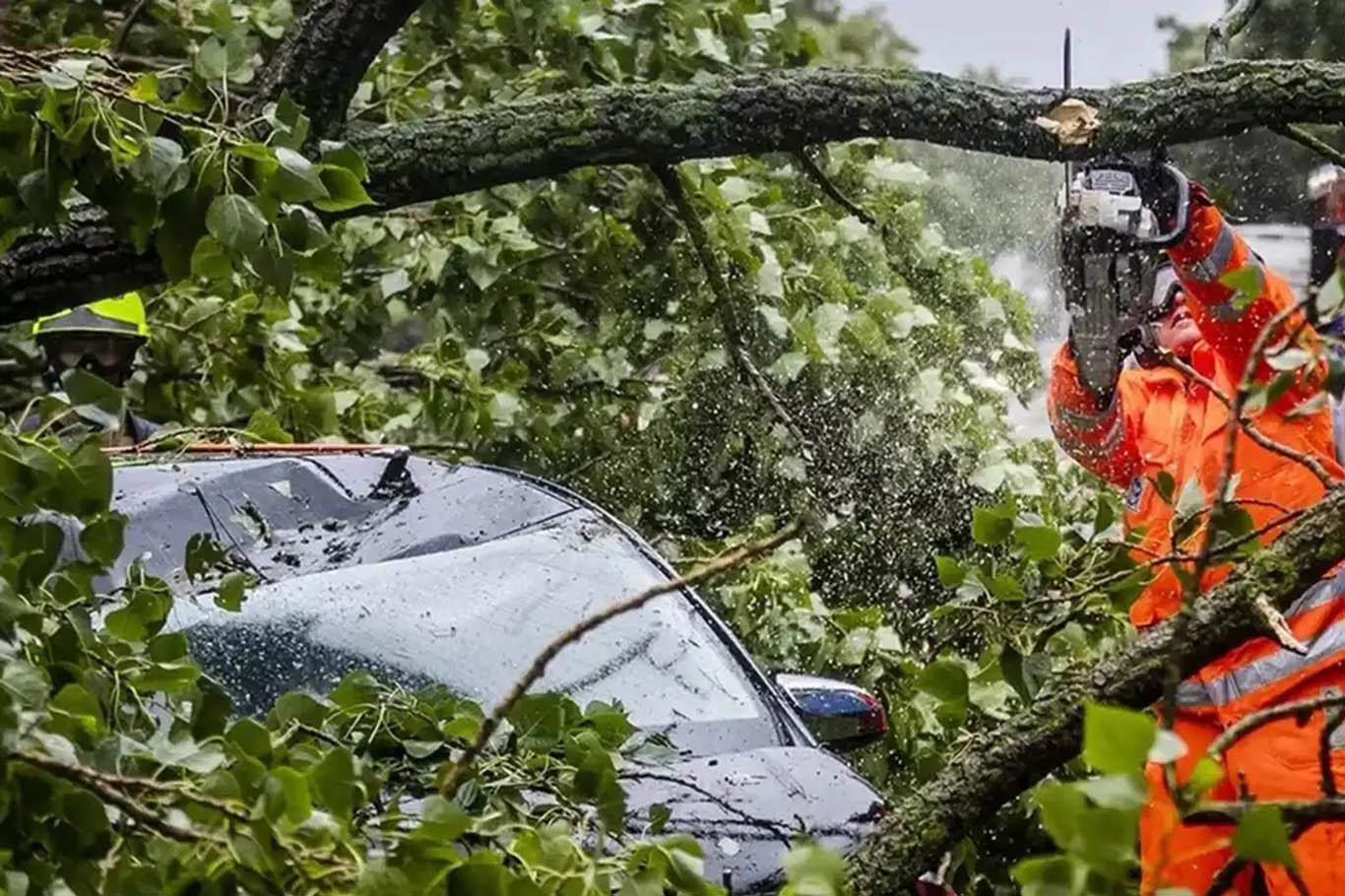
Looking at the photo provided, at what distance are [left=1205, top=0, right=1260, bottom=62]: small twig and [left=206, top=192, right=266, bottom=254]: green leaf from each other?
1.77 metres

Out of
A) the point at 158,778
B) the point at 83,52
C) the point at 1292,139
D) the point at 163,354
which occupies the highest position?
the point at 83,52

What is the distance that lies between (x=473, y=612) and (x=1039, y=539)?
1.48 meters

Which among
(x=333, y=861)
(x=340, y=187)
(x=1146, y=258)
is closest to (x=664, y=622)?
(x=1146, y=258)

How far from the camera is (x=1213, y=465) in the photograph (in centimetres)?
335

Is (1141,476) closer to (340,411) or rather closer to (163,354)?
(340,411)

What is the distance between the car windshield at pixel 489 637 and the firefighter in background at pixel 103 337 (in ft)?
6.37

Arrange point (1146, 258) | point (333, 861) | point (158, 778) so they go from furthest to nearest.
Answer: point (1146, 258)
point (158, 778)
point (333, 861)

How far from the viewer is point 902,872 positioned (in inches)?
73.5

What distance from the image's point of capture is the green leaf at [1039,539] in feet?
6.64

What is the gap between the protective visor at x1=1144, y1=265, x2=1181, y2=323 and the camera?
3.69m

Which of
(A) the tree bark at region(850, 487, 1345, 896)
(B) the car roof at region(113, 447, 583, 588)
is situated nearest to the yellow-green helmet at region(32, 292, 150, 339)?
(B) the car roof at region(113, 447, 583, 588)

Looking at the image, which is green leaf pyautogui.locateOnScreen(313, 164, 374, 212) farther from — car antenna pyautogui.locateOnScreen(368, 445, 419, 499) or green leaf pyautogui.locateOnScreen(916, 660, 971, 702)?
car antenna pyautogui.locateOnScreen(368, 445, 419, 499)

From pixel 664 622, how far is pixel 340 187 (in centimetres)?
163

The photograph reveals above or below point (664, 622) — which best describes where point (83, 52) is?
above
